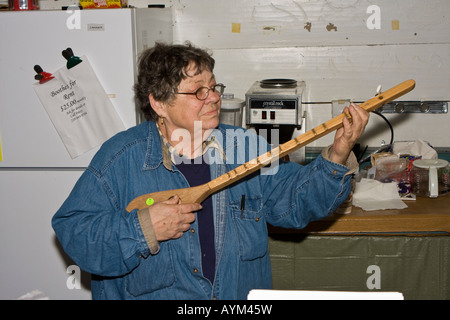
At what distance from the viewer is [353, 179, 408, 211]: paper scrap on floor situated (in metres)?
2.23

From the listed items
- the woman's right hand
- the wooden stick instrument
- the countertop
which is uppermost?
the wooden stick instrument

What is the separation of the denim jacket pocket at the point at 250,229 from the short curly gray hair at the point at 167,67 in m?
0.40

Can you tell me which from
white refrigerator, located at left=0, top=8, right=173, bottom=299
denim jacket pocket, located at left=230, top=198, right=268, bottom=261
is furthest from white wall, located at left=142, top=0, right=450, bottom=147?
denim jacket pocket, located at left=230, top=198, right=268, bottom=261

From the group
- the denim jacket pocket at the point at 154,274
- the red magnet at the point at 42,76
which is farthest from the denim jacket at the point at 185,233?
the red magnet at the point at 42,76

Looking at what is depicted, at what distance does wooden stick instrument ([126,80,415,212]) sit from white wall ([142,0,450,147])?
134cm

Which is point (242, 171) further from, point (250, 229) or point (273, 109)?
point (273, 109)

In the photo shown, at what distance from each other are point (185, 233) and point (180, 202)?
9 centimetres

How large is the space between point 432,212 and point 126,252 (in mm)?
1347

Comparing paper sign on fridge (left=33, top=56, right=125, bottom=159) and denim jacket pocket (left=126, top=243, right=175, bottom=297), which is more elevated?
paper sign on fridge (left=33, top=56, right=125, bottom=159)

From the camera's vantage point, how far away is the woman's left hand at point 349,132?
131 centimetres

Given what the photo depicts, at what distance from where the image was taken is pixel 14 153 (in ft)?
7.58

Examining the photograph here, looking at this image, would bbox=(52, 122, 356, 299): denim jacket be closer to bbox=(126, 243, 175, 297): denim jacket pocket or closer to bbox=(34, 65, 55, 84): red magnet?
bbox=(126, 243, 175, 297): denim jacket pocket

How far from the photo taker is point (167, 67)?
154 cm
